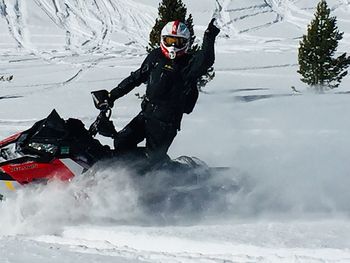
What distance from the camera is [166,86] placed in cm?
528

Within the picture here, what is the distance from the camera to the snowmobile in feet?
16.3

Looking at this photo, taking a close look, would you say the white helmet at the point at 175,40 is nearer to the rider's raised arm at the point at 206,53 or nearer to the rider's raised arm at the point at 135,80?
the rider's raised arm at the point at 206,53

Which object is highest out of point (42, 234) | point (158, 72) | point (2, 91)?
point (158, 72)

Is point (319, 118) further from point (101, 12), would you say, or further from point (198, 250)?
point (101, 12)

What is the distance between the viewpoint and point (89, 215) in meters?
5.14

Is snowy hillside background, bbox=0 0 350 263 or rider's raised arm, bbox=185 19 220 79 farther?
rider's raised arm, bbox=185 19 220 79

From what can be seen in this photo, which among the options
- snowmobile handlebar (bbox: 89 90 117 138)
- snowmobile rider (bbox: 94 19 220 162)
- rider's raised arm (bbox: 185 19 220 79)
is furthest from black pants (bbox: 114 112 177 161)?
rider's raised arm (bbox: 185 19 220 79)

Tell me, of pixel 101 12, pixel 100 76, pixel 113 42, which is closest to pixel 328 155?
pixel 100 76

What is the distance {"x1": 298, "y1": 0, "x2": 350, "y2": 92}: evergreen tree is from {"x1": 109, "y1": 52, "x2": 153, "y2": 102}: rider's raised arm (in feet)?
44.4

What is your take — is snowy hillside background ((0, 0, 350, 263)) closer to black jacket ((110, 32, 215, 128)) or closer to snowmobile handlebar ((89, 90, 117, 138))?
snowmobile handlebar ((89, 90, 117, 138))

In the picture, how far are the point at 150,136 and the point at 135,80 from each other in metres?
0.59

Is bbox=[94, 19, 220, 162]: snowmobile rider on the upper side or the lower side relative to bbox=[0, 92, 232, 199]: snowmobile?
upper

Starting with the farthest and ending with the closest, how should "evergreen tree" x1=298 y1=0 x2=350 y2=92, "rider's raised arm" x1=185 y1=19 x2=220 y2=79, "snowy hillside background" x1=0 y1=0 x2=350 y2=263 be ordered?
"evergreen tree" x1=298 y1=0 x2=350 y2=92, "rider's raised arm" x1=185 y1=19 x2=220 y2=79, "snowy hillside background" x1=0 y1=0 x2=350 y2=263

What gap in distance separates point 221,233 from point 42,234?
1522 mm
